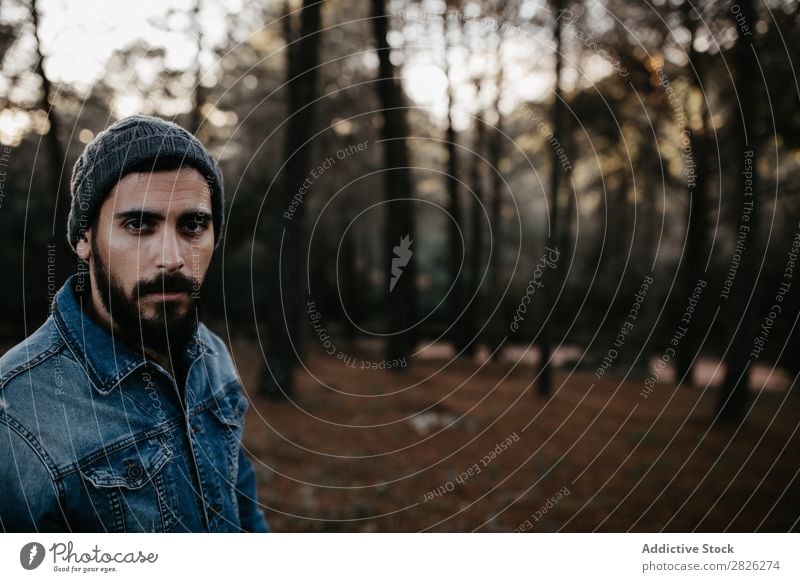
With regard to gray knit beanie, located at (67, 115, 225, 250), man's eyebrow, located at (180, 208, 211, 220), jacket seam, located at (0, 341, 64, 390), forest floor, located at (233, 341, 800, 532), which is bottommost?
forest floor, located at (233, 341, 800, 532)

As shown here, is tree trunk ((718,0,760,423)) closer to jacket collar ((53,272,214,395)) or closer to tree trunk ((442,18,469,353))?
tree trunk ((442,18,469,353))

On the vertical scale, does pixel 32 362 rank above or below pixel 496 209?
below

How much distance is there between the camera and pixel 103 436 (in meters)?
1.57

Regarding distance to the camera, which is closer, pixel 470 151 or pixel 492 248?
pixel 470 151

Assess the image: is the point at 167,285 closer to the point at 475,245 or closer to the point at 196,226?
the point at 196,226

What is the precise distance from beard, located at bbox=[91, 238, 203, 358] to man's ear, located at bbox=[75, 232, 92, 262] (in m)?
0.02

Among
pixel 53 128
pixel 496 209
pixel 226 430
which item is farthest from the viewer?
pixel 496 209

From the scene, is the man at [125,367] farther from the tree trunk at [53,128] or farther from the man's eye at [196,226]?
the tree trunk at [53,128]

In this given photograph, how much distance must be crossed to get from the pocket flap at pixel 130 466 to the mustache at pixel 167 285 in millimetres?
498

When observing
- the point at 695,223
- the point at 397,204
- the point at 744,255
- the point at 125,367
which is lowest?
the point at 125,367

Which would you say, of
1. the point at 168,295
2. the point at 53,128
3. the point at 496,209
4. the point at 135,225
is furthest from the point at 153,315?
the point at 496,209

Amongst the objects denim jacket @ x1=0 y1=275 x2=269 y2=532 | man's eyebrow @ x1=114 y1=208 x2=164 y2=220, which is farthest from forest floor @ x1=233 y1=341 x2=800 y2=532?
man's eyebrow @ x1=114 y1=208 x2=164 y2=220

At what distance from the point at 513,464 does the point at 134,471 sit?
4.11 metres

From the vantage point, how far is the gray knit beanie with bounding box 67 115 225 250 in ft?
5.27
